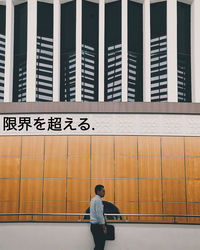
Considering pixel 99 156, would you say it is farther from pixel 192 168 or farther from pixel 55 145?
pixel 192 168

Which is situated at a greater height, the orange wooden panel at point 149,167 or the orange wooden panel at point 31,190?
the orange wooden panel at point 149,167

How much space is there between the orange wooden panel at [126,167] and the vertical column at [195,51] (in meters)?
13.7

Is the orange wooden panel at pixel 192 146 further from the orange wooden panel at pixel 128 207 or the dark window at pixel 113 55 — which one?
the dark window at pixel 113 55

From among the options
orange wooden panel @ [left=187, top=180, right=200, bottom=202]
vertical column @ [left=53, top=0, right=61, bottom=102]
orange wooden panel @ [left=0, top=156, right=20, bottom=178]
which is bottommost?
orange wooden panel @ [left=187, top=180, right=200, bottom=202]

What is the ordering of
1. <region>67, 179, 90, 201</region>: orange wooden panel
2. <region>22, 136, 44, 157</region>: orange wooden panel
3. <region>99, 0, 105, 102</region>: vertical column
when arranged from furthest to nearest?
<region>99, 0, 105, 102</region>: vertical column → <region>22, 136, 44, 157</region>: orange wooden panel → <region>67, 179, 90, 201</region>: orange wooden panel

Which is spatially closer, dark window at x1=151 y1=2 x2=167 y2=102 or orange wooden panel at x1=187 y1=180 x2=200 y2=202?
orange wooden panel at x1=187 y1=180 x2=200 y2=202

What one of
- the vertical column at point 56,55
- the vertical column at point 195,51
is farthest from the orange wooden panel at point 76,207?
the vertical column at point 195,51

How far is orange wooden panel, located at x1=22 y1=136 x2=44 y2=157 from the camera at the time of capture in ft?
52.1

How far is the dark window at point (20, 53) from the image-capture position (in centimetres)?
2886

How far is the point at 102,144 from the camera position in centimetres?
1581

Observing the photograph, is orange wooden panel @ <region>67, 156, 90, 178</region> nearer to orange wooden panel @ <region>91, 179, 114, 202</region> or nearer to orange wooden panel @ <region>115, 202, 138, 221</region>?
orange wooden panel @ <region>91, 179, 114, 202</region>

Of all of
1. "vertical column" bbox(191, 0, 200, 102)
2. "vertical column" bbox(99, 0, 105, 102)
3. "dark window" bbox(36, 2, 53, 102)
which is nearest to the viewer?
"vertical column" bbox(99, 0, 105, 102)

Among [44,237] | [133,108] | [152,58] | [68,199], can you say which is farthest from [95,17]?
[44,237]

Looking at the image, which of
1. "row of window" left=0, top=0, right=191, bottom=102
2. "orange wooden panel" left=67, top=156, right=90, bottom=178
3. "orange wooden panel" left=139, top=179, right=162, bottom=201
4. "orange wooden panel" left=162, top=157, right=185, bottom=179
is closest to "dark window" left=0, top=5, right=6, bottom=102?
"row of window" left=0, top=0, right=191, bottom=102
